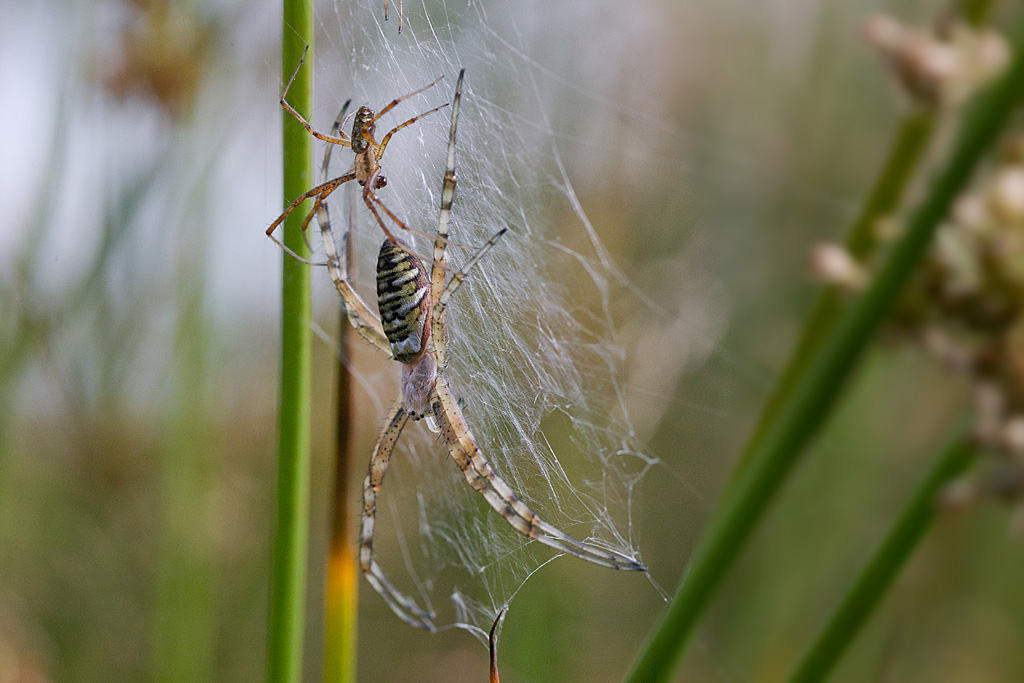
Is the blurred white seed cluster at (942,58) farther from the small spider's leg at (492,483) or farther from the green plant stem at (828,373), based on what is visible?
the small spider's leg at (492,483)

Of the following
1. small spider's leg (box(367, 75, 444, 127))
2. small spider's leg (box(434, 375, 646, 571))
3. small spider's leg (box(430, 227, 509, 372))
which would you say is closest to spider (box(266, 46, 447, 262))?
small spider's leg (box(367, 75, 444, 127))

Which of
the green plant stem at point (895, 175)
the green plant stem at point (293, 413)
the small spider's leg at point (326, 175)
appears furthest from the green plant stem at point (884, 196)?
the small spider's leg at point (326, 175)

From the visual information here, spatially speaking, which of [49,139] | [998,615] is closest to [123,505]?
[49,139]

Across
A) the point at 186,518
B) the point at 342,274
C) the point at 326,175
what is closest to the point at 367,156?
the point at 326,175

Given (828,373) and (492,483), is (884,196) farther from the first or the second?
(492,483)

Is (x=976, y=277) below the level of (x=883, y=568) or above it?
above

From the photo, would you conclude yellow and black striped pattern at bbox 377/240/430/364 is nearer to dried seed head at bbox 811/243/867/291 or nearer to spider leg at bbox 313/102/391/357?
spider leg at bbox 313/102/391/357

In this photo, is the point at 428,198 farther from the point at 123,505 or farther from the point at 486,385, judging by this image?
the point at 123,505
